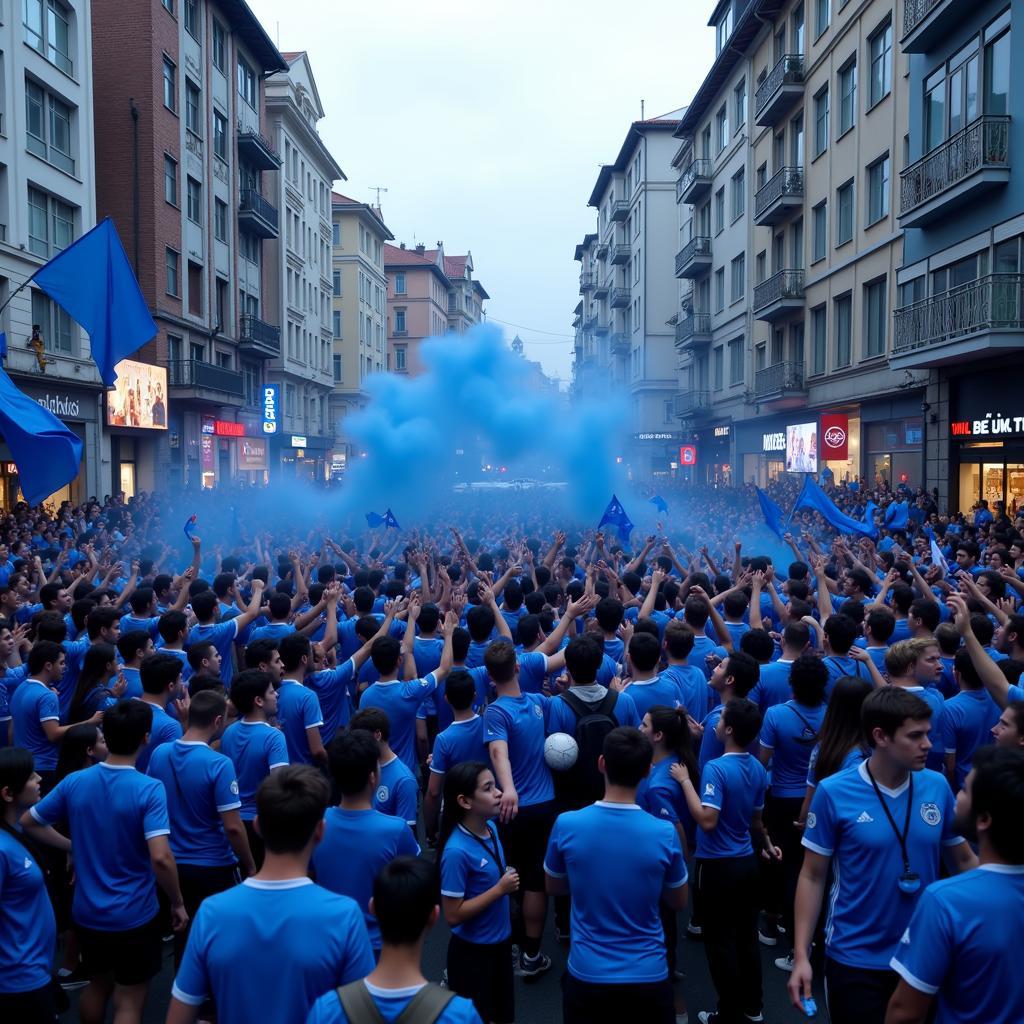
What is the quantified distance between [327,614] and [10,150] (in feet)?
66.1

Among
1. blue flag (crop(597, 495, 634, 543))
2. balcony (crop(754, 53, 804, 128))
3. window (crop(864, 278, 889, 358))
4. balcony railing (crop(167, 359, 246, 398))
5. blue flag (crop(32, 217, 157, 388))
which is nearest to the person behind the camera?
blue flag (crop(32, 217, 157, 388))

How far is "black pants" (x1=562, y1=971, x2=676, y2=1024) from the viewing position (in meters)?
3.36

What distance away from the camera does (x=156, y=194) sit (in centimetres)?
2842

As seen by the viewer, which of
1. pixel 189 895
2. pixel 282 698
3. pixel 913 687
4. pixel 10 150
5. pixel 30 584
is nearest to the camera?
pixel 189 895

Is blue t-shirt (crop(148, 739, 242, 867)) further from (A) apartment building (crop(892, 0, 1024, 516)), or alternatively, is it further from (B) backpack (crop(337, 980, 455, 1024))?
(A) apartment building (crop(892, 0, 1024, 516))

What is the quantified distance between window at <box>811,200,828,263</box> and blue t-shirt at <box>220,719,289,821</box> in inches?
1047

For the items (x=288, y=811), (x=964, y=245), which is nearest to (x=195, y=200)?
(x=964, y=245)

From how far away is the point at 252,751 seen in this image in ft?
15.5

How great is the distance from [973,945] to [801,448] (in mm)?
28259

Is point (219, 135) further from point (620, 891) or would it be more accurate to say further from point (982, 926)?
point (982, 926)

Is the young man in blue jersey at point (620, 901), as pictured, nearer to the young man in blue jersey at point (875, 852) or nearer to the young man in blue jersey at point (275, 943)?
the young man in blue jersey at point (875, 852)

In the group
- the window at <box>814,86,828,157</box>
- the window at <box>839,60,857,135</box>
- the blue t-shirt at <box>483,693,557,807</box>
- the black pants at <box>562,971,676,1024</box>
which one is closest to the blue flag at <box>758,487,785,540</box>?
the blue t-shirt at <box>483,693,557,807</box>

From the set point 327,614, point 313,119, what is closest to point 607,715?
point 327,614

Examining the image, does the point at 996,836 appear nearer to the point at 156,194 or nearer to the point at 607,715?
the point at 607,715
